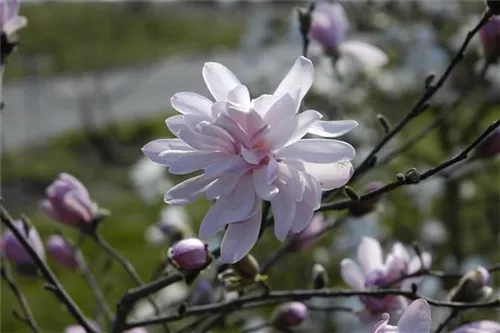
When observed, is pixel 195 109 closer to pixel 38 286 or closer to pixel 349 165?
pixel 349 165

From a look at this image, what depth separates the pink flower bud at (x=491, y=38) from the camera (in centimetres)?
110

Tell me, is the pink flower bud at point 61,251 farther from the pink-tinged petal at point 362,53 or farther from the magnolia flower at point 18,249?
the pink-tinged petal at point 362,53

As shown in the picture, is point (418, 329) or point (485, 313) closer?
point (418, 329)

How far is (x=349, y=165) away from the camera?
0.74 meters

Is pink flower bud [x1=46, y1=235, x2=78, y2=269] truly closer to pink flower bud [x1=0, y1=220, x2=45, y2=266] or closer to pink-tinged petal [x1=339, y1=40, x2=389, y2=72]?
pink flower bud [x1=0, y1=220, x2=45, y2=266]

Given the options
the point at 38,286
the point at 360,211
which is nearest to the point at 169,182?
the point at 38,286

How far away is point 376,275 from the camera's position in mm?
947

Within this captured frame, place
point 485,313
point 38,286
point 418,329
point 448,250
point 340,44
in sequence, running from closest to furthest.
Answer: point 418,329, point 340,44, point 485,313, point 448,250, point 38,286

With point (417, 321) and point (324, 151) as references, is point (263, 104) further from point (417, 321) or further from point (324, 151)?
point (417, 321)

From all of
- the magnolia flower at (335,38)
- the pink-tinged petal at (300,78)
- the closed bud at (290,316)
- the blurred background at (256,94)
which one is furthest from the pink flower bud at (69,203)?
the magnolia flower at (335,38)

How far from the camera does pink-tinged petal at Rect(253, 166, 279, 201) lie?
28.1 inches

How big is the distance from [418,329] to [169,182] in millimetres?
2392

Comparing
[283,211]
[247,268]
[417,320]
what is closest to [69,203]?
[247,268]

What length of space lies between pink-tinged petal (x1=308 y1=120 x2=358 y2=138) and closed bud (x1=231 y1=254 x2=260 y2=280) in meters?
0.17
